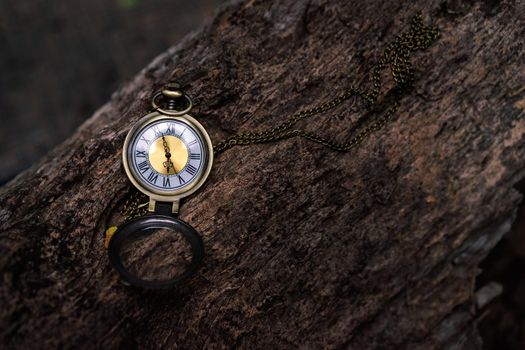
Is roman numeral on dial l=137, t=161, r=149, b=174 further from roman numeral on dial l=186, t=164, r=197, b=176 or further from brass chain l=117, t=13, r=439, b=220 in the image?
brass chain l=117, t=13, r=439, b=220

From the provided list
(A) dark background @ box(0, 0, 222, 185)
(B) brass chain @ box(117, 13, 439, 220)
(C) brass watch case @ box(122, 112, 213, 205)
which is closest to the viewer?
(C) brass watch case @ box(122, 112, 213, 205)

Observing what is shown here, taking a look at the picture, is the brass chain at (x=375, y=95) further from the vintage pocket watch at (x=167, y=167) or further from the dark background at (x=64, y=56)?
the dark background at (x=64, y=56)

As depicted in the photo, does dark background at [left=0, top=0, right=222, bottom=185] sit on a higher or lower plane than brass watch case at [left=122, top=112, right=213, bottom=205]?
higher

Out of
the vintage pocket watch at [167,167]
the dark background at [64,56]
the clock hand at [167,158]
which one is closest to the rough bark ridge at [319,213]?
the vintage pocket watch at [167,167]

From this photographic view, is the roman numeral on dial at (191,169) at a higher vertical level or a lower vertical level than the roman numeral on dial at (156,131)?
lower

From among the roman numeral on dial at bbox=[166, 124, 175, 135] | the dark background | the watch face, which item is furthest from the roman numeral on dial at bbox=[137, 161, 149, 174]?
the dark background

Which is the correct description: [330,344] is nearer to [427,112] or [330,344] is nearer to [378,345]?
[378,345]

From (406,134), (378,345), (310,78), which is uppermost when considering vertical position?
(310,78)

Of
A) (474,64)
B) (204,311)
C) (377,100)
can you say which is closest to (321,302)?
(204,311)
